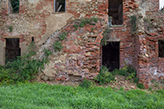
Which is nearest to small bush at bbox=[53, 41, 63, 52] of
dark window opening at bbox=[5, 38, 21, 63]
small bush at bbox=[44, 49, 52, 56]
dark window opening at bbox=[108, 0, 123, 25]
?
small bush at bbox=[44, 49, 52, 56]

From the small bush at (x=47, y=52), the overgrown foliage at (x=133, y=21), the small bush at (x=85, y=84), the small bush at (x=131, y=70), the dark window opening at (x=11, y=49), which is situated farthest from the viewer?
the dark window opening at (x=11, y=49)

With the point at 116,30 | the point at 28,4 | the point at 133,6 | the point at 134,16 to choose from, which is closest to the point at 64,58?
the point at 116,30

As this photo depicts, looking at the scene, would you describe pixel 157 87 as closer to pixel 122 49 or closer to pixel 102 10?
pixel 122 49

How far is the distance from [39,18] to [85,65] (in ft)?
14.1

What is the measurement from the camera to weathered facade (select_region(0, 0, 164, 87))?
19.0ft

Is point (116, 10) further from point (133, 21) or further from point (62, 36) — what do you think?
point (62, 36)

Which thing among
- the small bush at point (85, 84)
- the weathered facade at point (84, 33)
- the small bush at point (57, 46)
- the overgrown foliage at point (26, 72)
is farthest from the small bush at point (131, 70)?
the overgrown foliage at point (26, 72)

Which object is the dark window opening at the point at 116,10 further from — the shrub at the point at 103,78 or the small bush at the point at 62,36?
the shrub at the point at 103,78

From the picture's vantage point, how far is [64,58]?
580cm

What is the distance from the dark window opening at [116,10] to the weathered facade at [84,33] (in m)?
2.95

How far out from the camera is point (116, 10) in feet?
40.8

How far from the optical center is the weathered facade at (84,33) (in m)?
5.80

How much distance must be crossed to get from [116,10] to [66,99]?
10814 mm

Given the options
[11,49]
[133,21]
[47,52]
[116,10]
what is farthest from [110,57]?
[11,49]
